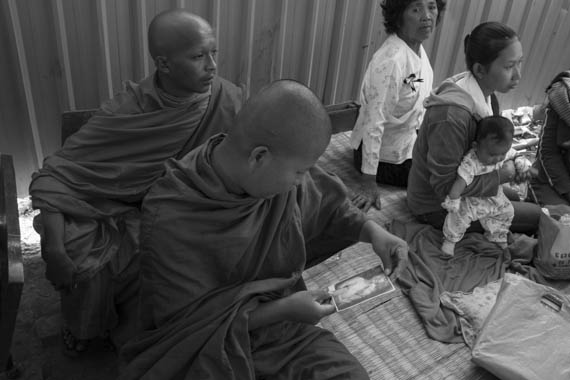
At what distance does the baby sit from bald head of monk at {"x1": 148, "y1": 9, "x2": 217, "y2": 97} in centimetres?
148

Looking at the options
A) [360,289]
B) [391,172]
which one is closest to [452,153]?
[391,172]

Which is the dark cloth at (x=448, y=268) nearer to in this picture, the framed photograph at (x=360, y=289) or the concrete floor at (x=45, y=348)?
the framed photograph at (x=360, y=289)

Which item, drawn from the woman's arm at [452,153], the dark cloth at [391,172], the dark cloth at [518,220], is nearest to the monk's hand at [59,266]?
the woman's arm at [452,153]

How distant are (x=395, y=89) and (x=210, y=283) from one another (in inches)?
84.9

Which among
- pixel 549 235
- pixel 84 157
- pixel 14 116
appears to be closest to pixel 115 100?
pixel 84 157

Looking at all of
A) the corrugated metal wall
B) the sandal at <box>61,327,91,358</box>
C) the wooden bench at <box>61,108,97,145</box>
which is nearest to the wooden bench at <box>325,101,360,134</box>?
the corrugated metal wall

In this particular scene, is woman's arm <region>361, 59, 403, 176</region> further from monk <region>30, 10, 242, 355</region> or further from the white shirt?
monk <region>30, 10, 242, 355</region>

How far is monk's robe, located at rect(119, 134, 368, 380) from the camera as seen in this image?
1.70 meters

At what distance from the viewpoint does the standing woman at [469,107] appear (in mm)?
2934

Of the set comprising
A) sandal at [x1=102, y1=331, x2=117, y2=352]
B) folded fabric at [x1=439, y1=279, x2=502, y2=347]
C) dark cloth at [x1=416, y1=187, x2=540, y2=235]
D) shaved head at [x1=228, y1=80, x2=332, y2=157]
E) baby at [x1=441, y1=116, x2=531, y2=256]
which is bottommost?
sandal at [x1=102, y1=331, x2=117, y2=352]

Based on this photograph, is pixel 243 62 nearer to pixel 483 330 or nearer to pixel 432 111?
pixel 432 111

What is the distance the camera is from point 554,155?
3.59 m

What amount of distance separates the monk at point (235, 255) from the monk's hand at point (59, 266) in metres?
0.47

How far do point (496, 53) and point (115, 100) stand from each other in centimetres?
205
